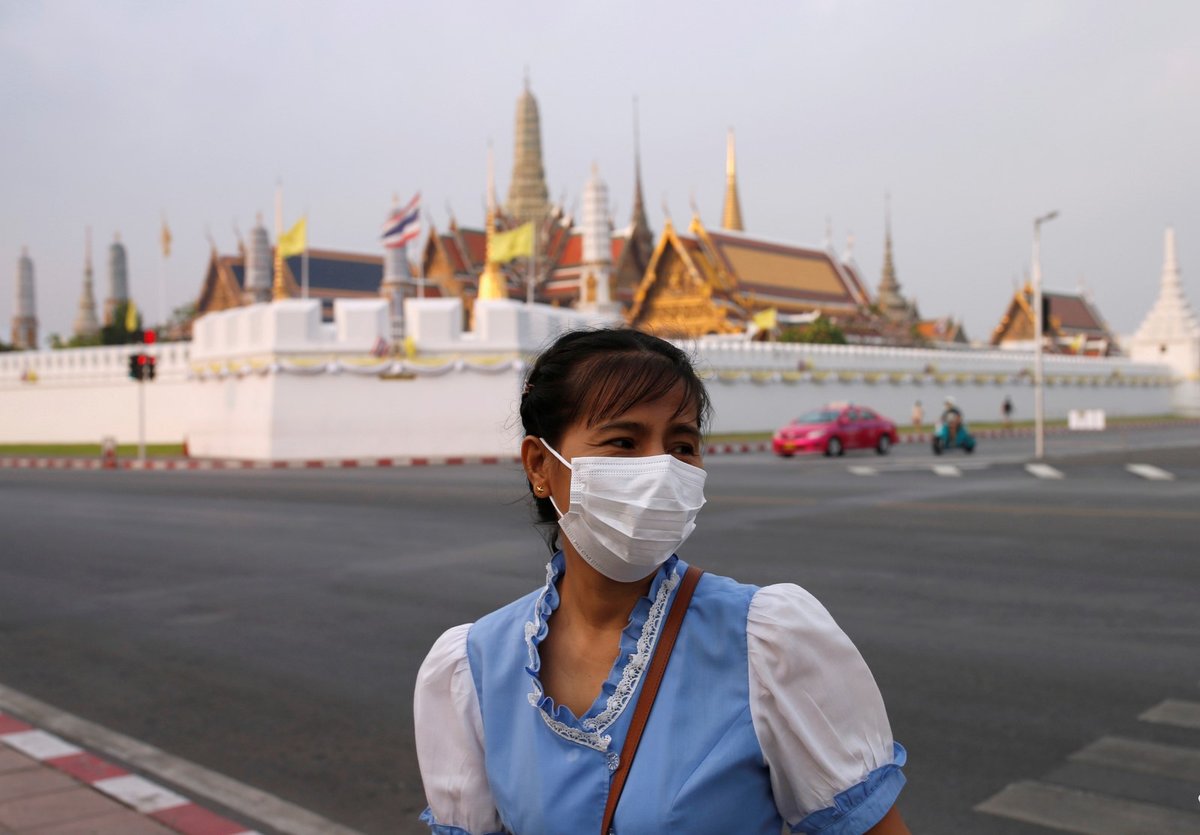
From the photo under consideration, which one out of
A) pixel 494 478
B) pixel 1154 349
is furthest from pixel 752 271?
pixel 494 478

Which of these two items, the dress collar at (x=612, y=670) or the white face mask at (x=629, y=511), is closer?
the dress collar at (x=612, y=670)

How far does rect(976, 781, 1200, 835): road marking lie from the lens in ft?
12.3

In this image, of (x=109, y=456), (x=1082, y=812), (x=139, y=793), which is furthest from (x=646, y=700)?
(x=109, y=456)

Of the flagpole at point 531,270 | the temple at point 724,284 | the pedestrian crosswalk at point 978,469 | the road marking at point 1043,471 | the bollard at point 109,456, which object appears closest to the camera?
the pedestrian crosswalk at point 978,469

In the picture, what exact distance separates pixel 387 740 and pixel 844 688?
150 inches

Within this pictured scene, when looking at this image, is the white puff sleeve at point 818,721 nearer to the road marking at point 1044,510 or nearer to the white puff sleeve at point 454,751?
the white puff sleeve at point 454,751

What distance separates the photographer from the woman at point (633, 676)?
1610 mm

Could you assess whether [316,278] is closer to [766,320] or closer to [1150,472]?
[766,320]

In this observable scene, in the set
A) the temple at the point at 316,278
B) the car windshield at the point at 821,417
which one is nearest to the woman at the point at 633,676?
the car windshield at the point at 821,417

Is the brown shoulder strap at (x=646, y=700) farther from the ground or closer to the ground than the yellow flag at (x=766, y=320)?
closer to the ground

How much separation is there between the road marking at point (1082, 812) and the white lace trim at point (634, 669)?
2.64 m

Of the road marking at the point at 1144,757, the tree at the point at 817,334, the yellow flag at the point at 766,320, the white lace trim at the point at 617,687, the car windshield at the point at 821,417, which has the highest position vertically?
the yellow flag at the point at 766,320

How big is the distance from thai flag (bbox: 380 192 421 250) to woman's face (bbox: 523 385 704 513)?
104 feet

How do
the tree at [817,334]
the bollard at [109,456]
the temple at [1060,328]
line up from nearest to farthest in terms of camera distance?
1. the bollard at [109,456]
2. the tree at [817,334]
3. the temple at [1060,328]
